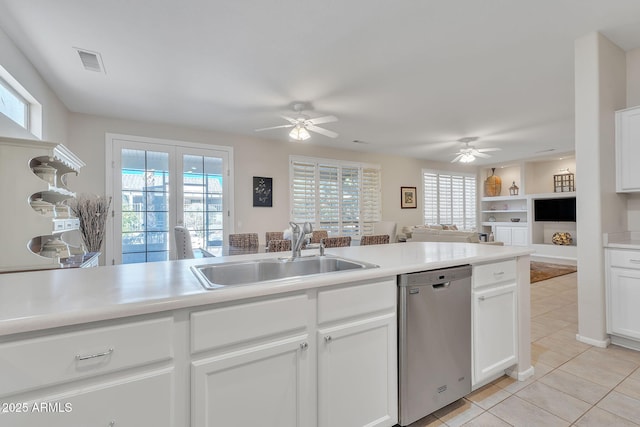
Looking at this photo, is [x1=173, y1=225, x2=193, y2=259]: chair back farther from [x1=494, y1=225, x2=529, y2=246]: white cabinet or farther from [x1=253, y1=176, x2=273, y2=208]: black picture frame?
[x1=494, y1=225, x2=529, y2=246]: white cabinet

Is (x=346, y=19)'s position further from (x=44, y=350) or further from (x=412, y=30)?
(x=44, y=350)

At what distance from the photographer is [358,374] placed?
4.70ft

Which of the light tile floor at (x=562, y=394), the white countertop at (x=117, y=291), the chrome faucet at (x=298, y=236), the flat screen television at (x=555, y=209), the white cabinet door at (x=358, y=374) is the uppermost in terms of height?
the flat screen television at (x=555, y=209)

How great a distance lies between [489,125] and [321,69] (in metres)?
3.38

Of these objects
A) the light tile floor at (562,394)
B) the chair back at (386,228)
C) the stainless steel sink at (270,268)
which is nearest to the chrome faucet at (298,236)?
the stainless steel sink at (270,268)

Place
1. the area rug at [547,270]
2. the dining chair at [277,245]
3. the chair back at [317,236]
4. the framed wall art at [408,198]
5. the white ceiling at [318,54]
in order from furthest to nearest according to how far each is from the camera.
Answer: the framed wall art at [408,198]
the area rug at [547,270]
the chair back at [317,236]
the dining chair at [277,245]
the white ceiling at [318,54]

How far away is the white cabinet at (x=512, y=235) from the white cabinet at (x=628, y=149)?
5.58 metres

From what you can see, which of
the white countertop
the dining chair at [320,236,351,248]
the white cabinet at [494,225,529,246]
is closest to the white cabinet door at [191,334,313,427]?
the white countertop

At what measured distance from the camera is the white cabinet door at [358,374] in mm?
1343

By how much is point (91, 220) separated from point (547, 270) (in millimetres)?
7928

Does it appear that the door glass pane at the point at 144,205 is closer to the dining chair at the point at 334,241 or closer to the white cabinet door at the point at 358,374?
the dining chair at the point at 334,241

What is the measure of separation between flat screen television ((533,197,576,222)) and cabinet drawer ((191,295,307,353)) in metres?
7.79

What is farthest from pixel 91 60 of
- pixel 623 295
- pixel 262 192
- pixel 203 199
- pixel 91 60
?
pixel 623 295

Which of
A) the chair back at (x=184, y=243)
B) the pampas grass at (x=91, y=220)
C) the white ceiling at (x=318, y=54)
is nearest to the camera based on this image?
the white ceiling at (x=318, y=54)
